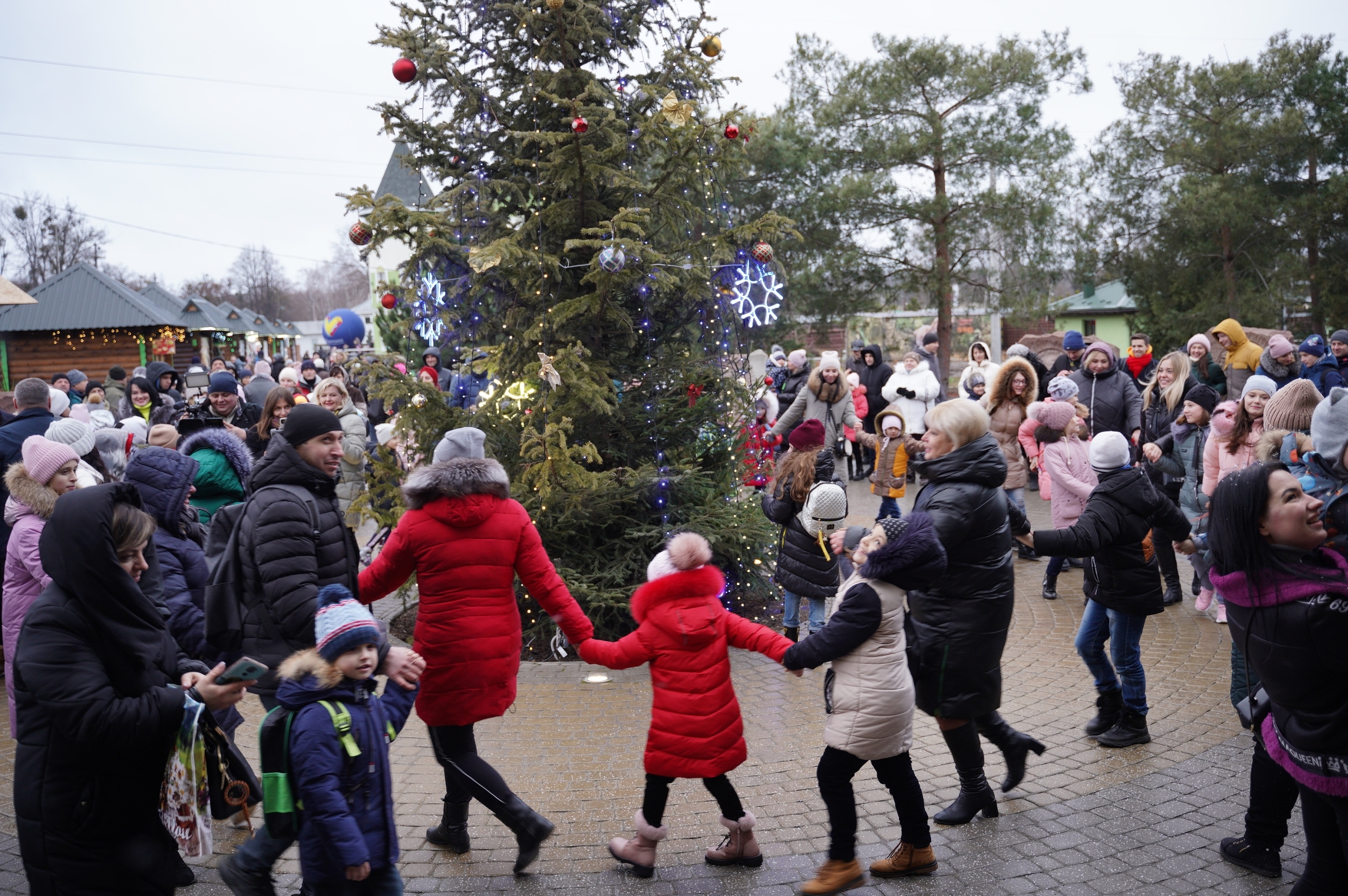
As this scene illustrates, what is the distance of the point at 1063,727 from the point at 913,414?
8075 mm

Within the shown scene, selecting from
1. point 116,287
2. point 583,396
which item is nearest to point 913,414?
point 583,396

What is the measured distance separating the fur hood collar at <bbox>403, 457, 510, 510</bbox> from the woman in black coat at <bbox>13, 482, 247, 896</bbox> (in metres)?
1.34

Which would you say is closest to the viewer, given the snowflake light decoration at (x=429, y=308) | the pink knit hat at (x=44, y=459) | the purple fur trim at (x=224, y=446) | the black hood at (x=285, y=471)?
the black hood at (x=285, y=471)

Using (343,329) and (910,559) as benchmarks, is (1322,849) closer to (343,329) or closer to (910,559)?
(910,559)

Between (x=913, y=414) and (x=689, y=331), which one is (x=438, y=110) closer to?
(x=689, y=331)

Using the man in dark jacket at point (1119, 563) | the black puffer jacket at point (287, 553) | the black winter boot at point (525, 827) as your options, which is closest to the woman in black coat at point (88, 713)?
the black puffer jacket at point (287, 553)

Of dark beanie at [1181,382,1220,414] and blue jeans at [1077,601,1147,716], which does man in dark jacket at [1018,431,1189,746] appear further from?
dark beanie at [1181,382,1220,414]

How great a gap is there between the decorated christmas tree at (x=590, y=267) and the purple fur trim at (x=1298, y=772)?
4341 mm

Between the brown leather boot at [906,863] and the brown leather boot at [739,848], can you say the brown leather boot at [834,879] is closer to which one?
the brown leather boot at [906,863]

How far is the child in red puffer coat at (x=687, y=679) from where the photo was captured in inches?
160

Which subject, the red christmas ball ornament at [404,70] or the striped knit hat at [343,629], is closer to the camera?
the striped knit hat at [343,629]

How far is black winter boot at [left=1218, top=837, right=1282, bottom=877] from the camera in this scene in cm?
413

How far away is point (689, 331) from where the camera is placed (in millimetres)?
8242

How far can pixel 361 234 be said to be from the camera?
23.0 ft
